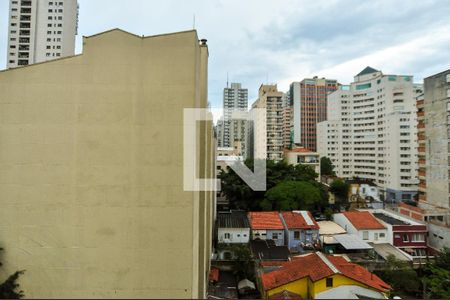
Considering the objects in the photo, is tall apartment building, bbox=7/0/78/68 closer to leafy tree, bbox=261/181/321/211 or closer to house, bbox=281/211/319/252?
leafy tree, bbox=261/181/321/211

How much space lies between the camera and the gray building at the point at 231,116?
1889 inches

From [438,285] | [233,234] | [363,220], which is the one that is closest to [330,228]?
[363,220]

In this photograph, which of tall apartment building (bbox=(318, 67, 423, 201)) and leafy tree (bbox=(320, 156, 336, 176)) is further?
leafy tree (bbox=(320, 156, 336, 176))

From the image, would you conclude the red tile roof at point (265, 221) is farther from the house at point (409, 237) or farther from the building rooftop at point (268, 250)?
the house at point (409, 237)

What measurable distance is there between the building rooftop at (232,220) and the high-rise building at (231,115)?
24.0 metres

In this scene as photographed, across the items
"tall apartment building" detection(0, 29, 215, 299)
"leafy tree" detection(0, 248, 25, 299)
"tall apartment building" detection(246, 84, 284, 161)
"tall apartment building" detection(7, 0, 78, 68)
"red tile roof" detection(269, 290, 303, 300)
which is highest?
"tall apartment building" detection(7, 0, 78, 68)

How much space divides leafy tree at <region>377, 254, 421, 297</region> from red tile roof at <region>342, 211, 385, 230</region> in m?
3.14

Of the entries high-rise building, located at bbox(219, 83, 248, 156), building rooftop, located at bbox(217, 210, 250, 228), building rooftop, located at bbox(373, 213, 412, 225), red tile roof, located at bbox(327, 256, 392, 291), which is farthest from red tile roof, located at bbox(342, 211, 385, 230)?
high-rise building, located at bbox(219, 83, 248, 156)

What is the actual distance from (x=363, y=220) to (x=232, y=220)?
721 centimetres

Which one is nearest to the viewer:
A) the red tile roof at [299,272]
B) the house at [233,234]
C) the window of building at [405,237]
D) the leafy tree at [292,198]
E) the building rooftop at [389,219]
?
the red tile roof at [299,272]

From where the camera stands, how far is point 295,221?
15.0 metres

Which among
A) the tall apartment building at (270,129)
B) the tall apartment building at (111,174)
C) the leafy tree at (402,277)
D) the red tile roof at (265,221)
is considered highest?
the tall apartment building at (270,129)

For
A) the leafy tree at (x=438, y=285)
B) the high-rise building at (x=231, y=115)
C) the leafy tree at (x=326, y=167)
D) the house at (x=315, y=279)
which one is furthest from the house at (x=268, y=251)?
the high-rise building at (x=231, y=115)
